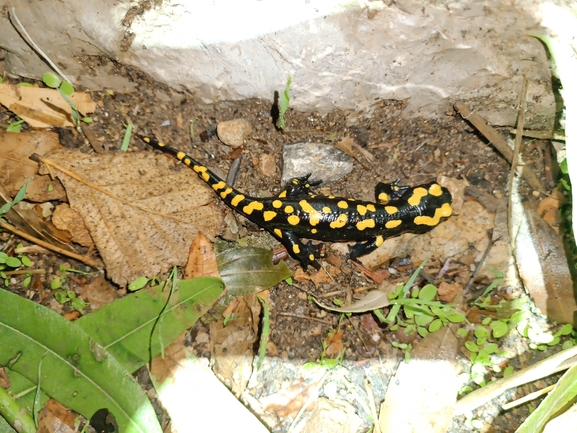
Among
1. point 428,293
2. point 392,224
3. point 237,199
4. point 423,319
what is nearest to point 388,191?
point 392,224

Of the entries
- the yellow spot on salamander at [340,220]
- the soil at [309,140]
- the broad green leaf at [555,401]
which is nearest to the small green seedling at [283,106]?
the soil at [309,140]

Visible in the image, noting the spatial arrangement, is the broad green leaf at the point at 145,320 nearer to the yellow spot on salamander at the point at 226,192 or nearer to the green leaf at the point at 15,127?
the yellow spot on salamander at the point at 226,192

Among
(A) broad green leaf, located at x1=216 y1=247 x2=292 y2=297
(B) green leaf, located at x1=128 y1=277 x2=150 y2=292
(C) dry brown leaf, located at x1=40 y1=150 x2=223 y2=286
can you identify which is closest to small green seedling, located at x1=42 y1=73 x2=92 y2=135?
(C) dry brown leaf, located at x1=40 y1=150 x2=223 y2=286

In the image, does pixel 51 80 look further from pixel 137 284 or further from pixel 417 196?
pixel 417 196

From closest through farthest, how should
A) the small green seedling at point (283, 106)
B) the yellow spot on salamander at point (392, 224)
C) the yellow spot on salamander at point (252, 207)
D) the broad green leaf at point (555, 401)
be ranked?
the broad green leaf at point (555, 401)
the small green seedling at point (283, 106)
the yellow spot on salamander at point (252, 207)
the yellow spot on salamander at point (392, 224)

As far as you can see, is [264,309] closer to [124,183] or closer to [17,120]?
[124,183]

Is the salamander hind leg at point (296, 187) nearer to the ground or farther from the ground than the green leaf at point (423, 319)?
farther from the ground

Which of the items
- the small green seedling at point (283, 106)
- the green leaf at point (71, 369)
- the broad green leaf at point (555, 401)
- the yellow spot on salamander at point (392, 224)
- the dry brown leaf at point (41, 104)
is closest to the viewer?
the broad green leaf at point (555, 401)
